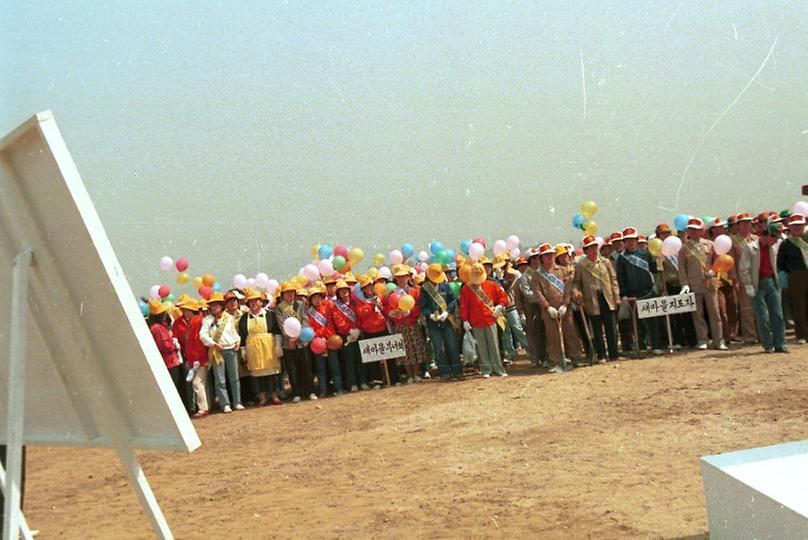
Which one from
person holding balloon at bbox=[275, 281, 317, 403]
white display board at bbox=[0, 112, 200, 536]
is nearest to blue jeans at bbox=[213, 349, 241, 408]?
person holding balloon at bbox=[275, 281, 317, 403]

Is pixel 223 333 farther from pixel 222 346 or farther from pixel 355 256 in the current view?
pixel 355 256

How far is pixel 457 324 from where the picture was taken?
45.8 feet

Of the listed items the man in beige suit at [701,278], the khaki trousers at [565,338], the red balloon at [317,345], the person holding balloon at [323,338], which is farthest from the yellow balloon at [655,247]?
the red balloon at [317,345]

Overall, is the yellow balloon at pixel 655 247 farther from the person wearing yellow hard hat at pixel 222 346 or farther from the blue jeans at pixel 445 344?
the person wearing yellow hard hat at pixel 222 346

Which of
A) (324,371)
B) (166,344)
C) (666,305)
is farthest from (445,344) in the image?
(166,344)

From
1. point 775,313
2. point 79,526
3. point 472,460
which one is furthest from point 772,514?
point 775,313

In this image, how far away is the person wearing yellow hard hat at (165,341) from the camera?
13523 millimetres

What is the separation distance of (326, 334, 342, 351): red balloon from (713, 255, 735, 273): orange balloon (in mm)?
5726

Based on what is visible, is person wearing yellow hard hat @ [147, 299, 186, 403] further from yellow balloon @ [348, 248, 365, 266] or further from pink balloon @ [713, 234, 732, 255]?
pink balloon @ [713, 234, 732, 255]

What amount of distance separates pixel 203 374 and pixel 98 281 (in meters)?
11.4

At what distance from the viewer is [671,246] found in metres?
13.1

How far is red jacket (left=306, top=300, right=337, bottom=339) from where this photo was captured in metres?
13.9

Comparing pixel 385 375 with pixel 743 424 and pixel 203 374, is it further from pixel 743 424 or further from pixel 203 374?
pixel 743 424

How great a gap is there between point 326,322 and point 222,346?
5.39 ft
